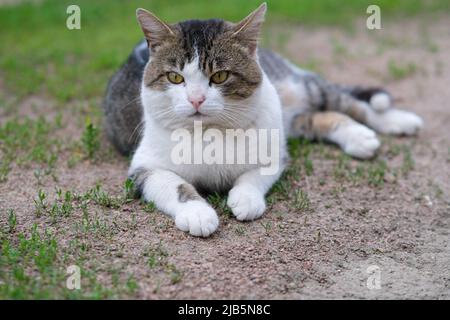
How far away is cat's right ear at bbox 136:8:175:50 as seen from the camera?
3.60 metres

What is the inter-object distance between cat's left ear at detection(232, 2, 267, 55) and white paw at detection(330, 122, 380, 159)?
1.36 meters

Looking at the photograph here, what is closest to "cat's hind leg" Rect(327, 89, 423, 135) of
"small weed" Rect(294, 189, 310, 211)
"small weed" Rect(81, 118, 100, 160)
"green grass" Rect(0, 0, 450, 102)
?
"small weed" Rect(294, 189, 310, 211)

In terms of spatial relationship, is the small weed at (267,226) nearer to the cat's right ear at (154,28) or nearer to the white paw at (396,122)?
the cat's right ear at (154,28)

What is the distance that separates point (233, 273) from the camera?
307cm

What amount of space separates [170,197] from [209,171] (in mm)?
341

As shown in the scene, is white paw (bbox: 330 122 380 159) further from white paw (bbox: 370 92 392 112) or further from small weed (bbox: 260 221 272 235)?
small weed (bbox: 260 221 272 235)

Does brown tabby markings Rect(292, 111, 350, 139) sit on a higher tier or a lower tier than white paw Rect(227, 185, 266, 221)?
higher

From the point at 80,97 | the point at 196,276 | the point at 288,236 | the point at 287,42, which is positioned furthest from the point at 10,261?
the point at 287,42

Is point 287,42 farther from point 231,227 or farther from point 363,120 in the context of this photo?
point 231,227

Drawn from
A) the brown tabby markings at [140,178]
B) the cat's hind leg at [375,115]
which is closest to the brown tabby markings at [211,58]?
the brown tabby markings at [140,178]

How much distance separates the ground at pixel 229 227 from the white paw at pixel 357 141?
0.08 m

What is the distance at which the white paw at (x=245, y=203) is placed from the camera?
355 centimetres

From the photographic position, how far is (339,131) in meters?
4.82
